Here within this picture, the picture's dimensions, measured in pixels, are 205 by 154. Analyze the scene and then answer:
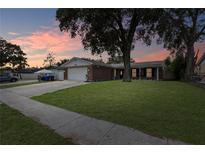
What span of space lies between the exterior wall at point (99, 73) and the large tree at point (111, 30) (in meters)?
3.15

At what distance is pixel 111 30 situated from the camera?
19.1 m

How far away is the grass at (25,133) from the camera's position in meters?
3.74

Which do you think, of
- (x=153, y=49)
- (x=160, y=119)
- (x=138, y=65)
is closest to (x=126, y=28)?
(x=153, y=49)

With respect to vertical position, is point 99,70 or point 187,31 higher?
point 187,31

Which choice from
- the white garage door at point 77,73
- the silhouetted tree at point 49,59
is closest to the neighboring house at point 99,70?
the white garage door at point 77,73

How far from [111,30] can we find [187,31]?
28.5 ft

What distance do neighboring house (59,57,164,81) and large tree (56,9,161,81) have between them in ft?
11.0

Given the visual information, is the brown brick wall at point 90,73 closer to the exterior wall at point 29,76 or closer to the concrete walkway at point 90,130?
the exterior wall at point 29,76

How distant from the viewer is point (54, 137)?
3.89m

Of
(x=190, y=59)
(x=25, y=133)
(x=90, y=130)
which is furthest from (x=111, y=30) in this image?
(x=25, y=133)

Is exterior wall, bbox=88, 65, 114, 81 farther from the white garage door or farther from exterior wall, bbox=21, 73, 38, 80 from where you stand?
exterior wall, bbox=21, 73, 38, 80

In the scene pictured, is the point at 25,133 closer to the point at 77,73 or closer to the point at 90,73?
the point at 90,73

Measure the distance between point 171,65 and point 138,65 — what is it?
478cm
